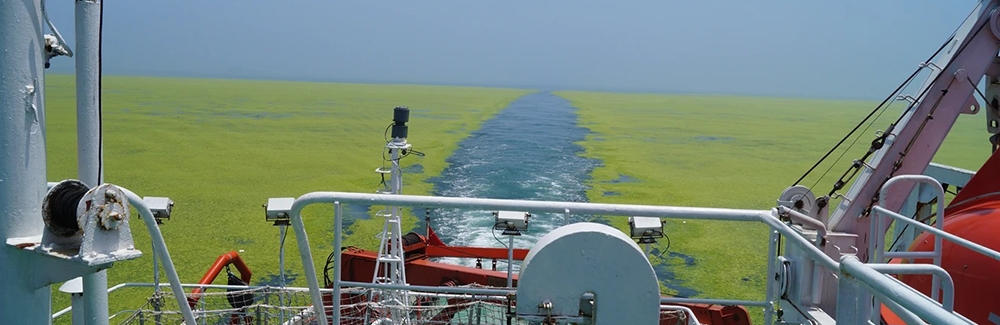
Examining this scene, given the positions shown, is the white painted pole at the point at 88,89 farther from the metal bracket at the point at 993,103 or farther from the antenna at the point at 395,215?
the metal bracket at the point at 993,103

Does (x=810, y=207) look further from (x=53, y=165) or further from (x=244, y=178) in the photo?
(x=53, y=165)

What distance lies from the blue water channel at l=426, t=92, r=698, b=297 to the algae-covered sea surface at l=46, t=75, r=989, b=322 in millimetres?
48

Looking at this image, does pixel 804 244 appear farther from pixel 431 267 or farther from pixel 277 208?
pixel 431 267

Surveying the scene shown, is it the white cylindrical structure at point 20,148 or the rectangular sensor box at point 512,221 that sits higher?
the white cylindrical structure at point 20,148

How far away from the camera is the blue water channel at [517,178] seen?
10109 millimetres

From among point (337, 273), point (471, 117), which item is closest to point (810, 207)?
point (337, 273)

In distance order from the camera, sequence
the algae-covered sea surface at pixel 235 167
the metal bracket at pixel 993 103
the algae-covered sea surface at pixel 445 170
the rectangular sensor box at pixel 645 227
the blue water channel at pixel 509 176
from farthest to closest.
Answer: the blue water channel at pixel 509 176
the algae-covered sea surface at pixel 445 170
the algae-covered sea surface at pixel 235 167
the metal bracket at pixel 993 103
the rectangular sensor box at pixel 645 227

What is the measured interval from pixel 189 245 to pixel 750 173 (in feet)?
45.4

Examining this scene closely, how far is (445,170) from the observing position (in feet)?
54.9

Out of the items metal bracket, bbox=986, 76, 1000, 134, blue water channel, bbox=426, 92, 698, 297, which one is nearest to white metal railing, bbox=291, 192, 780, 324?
metal bracket, bbox=986, 76, 1000, 134

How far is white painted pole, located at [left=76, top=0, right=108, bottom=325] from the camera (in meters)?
2.08

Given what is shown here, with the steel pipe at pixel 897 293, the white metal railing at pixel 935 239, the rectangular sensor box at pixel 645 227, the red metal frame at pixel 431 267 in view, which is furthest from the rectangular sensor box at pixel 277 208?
the steel pipe at pixel 897 293

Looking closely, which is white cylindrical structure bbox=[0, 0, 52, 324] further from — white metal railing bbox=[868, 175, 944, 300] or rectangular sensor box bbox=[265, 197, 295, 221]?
white metal railing bbox=[868, 175, 944, 300]

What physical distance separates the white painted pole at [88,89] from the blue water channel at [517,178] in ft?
16.3
